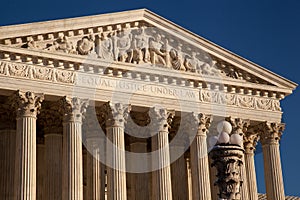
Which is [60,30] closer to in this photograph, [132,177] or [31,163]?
[31,163]

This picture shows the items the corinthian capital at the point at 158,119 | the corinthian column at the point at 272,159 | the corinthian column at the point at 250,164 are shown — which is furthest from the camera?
the corinthian column at the point at 250,164

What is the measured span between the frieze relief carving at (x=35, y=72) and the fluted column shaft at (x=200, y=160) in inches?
348

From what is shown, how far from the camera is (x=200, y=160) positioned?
39.2 m

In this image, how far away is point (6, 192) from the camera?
36969 millimetres

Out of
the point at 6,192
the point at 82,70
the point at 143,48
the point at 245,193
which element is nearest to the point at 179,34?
the point at 143,48

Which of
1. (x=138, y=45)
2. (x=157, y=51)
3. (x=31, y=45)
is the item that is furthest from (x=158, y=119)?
(x=31, y=45)

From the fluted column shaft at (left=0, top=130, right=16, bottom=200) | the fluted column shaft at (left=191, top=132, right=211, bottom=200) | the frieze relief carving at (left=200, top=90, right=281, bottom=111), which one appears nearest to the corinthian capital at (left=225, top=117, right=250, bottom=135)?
the frieze relief carving at (left=200, top=90, right=281, bottom=111)

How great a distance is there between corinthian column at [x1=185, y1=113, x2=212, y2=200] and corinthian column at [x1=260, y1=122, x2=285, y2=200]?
15.3 feet

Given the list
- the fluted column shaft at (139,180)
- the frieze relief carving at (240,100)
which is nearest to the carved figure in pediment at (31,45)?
the fluted column shaft at (139,180)

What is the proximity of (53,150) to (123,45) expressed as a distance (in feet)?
25.7

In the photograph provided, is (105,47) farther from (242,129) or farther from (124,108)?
(242,129)

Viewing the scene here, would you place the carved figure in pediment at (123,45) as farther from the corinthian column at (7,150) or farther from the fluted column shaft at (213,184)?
the fluted column shaft at (213,184)

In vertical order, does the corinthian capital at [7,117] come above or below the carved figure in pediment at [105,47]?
below

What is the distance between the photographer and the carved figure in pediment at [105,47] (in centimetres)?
3759
